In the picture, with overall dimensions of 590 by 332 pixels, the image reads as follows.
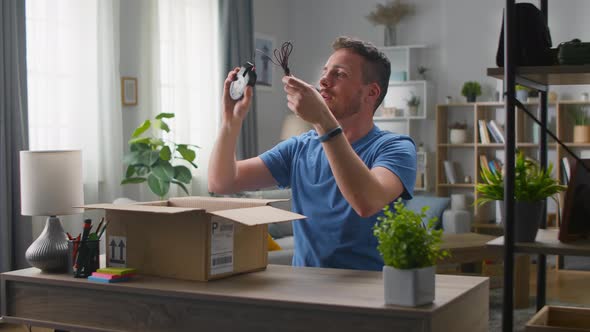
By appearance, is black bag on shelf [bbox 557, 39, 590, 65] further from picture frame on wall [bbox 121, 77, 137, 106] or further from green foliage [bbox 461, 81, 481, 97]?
green foliage [bbox 461, 81, 481, 97]

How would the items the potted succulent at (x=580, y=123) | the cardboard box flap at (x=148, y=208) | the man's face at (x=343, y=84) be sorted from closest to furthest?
the cardboard box flap at (x=148, y=208)
the man's face at (x=343, y=84)
the potted succulent at (x=580, y=123)

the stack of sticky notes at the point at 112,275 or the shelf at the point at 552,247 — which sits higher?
the shelf at the point at 552,247

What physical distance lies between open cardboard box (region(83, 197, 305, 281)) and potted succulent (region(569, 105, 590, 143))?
18.5ft

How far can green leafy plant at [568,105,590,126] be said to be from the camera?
726cm

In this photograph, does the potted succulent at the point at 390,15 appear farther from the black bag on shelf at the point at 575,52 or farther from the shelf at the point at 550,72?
the black bag on shelf at the point at 575,52

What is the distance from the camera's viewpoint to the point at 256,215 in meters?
2.09

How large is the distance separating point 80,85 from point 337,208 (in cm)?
385

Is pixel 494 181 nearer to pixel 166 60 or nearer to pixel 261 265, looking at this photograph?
pixel 261 265

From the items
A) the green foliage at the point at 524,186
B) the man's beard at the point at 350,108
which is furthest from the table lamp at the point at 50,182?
the green foliage at the point at 524,186

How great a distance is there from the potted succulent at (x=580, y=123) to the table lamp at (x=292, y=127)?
250 cm

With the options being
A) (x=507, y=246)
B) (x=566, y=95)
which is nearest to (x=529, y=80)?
(x=507, y=246)

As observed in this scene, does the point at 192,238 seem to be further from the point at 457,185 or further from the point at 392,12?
the point at 392,12

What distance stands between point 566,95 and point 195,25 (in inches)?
141

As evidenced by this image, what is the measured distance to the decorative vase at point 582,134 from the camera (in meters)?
7.17
